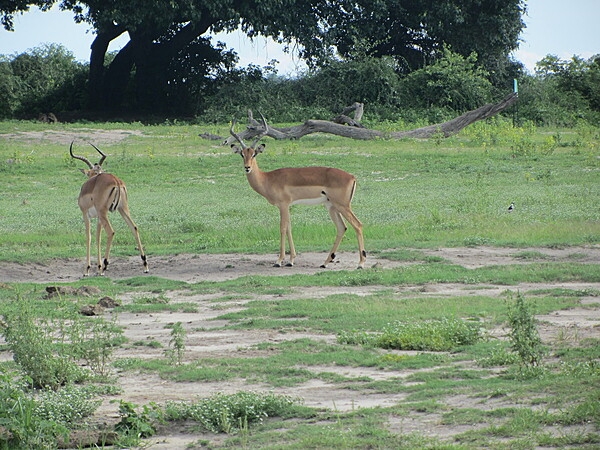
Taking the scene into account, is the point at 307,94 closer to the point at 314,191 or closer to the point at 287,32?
the point at 287,32

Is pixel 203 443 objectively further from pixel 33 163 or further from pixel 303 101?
pixel 303 101

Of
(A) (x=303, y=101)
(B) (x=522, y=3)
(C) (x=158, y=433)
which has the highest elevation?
(B) (x=522, y=3)

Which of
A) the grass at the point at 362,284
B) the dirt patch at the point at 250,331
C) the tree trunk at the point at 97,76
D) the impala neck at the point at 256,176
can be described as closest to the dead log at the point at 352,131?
the grass at the point at 362,284

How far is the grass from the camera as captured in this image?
19.4ft

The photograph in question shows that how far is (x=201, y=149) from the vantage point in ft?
77.2

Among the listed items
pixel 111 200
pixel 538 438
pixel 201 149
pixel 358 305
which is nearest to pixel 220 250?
pixel 111 200

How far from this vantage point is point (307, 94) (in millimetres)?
33906

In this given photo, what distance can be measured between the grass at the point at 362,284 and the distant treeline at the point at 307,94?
7097 mm

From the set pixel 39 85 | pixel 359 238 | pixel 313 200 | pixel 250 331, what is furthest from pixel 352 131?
pixel 250 331

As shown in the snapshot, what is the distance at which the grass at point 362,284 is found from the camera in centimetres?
590

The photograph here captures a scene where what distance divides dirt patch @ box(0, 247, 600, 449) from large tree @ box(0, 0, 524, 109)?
18.8 metres

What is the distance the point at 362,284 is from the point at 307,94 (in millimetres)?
23537

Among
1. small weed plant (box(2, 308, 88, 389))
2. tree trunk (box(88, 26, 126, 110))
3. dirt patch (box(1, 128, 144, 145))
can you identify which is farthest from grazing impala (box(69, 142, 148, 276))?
tree trunk (box(88, 26, 126, 110))

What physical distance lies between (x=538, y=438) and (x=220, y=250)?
849cm
